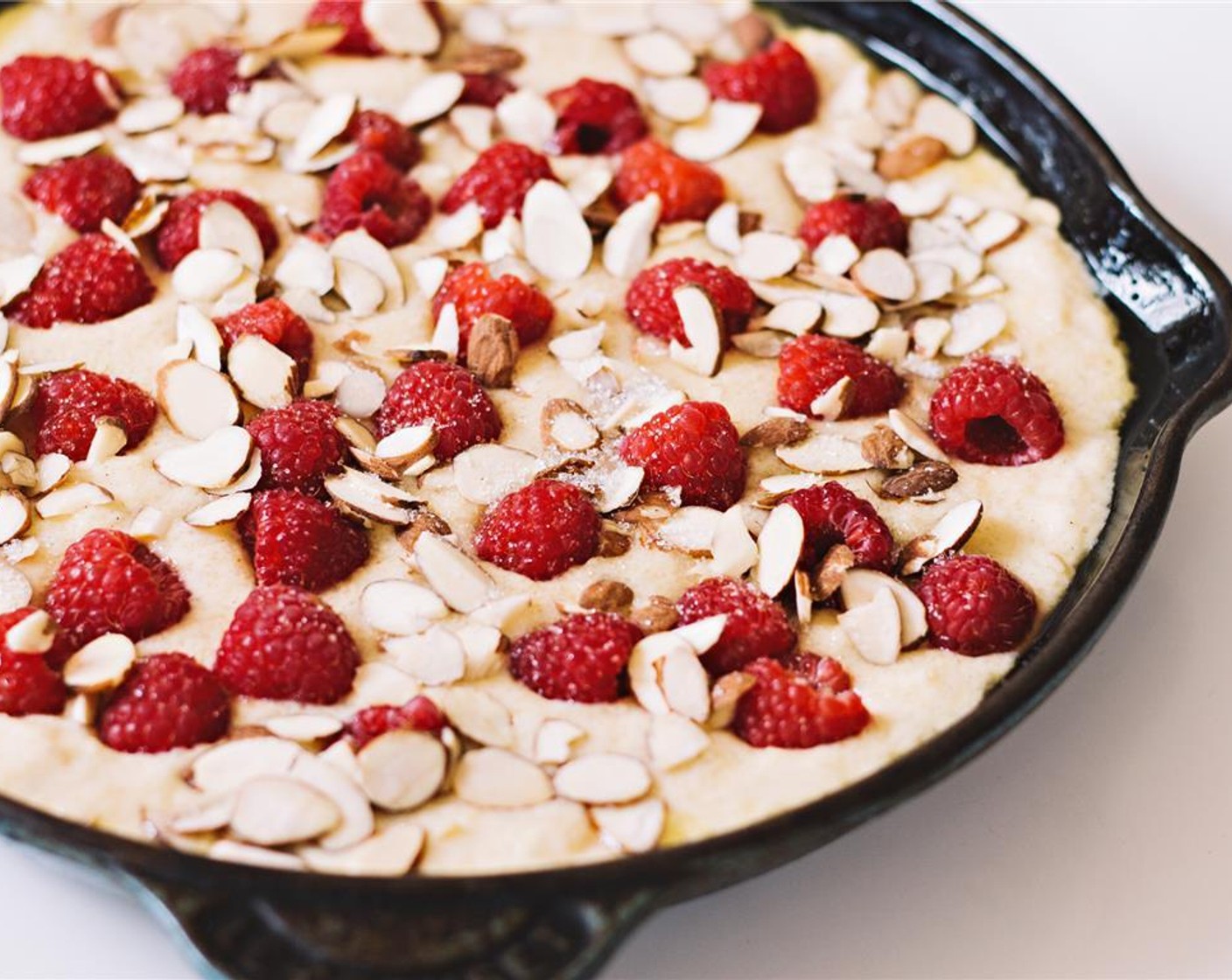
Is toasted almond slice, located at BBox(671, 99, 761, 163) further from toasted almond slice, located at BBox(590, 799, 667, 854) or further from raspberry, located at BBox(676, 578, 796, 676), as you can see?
toasted almond slice, located at BBox(590, 799, 667, 854)

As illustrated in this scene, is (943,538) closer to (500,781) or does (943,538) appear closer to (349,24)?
(500,781)

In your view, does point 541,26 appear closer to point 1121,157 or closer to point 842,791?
point 1121,157

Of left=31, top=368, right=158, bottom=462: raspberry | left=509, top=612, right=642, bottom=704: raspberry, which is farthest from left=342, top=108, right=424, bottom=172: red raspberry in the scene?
left=509, top=612, right=642, bottom=704: raspberry

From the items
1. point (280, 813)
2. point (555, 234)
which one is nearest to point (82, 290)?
point (555, 234)

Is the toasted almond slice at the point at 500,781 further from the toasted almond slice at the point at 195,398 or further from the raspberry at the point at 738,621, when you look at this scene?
the toasted almond slice at the point at 195,398

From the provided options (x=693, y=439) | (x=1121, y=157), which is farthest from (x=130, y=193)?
(x=1121, y=157)
